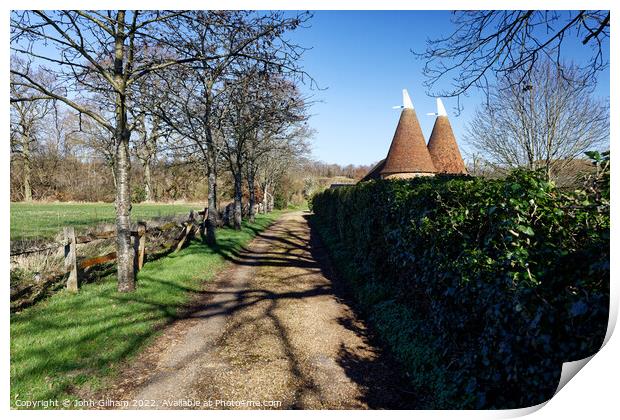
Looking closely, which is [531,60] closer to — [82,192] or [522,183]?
[522,183]

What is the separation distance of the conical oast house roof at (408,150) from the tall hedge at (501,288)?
617 inches

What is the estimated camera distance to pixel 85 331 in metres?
4.16

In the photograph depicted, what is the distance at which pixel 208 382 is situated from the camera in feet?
11.0

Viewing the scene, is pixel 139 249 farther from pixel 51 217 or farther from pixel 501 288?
Result: pixel 501 288

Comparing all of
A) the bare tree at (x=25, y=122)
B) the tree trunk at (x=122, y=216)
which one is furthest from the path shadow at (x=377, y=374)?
the bare tree at (x=25, y=122)

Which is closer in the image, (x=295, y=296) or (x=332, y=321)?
(x=332, y=321)

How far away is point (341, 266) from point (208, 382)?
587cm

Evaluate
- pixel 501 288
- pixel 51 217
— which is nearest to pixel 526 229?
pixel 501 288

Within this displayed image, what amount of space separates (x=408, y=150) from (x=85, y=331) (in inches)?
727

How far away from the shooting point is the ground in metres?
3.16

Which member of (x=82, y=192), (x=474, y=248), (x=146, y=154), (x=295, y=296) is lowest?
(x=295, y=296)

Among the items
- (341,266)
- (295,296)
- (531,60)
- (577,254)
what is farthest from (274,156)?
(577,254)

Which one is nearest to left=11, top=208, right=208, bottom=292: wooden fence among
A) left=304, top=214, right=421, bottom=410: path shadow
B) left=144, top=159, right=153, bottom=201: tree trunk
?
left=304, top=214, right=421, bottom=410: path shadow
